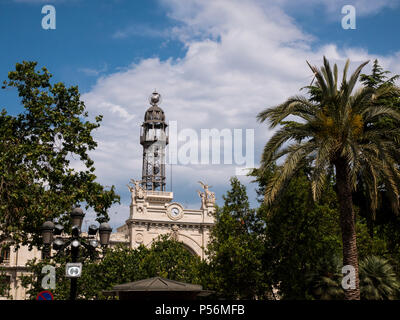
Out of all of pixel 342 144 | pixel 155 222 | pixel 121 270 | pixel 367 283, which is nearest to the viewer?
pixel 342 144

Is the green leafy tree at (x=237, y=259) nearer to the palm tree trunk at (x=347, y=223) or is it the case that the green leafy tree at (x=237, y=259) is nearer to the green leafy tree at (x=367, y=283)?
the green leafy tree at (x=367, y=283)

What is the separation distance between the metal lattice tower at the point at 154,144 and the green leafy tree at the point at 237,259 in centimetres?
3660

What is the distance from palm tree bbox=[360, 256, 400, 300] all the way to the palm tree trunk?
4.10m

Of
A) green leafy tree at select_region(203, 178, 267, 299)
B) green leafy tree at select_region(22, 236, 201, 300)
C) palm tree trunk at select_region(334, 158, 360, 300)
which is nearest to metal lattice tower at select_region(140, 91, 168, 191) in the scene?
green leafy tree at select_region(22, 236, 201, 300)

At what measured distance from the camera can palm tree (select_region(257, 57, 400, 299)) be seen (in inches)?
708

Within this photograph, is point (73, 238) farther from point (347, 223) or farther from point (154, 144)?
point (154, 144)

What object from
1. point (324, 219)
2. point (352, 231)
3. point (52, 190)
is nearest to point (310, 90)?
point (324, 219)

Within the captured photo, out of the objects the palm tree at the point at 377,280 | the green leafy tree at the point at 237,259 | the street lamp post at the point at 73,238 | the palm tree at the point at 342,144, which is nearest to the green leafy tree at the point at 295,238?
the green leafy tree at the point at 237,259

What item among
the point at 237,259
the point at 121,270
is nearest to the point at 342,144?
the point at 237,259

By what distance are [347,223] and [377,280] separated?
558 centimetres

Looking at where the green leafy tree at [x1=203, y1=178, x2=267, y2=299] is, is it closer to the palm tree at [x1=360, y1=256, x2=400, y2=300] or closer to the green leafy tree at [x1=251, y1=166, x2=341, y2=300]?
the green leafy tree at [x1=251, y1=166, x2=341, y2=300]

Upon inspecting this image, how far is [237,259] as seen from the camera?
2570cm
